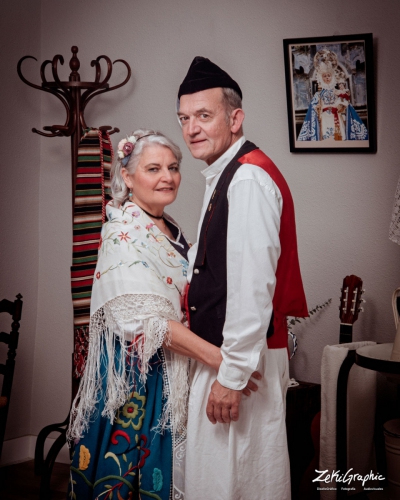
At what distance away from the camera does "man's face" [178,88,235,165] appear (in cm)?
185

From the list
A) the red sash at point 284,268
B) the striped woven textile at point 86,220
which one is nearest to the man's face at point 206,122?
the red sash at point 284,268

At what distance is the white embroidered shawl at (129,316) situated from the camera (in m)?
1.93

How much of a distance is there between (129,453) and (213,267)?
699 mm

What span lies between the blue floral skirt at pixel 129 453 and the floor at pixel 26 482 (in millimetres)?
1237

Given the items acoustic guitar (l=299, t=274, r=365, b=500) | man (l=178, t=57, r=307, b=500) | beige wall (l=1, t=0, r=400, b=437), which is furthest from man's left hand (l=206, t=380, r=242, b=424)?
beige wall (l=1, t=0, r=400, b=437)

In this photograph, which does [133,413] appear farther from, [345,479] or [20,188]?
[20,188]

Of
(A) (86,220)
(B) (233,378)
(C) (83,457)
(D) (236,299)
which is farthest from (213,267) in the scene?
(A) (86,220)

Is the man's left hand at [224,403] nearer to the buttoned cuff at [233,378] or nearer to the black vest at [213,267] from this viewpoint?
the buttoned cuff at [233,378]

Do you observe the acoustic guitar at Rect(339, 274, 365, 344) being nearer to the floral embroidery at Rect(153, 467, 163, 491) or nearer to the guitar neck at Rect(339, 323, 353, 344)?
the guitar neck at Rect(339, 323, 353, 344)

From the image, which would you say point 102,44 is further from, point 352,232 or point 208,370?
point 208,370

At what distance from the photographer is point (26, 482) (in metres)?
3.30

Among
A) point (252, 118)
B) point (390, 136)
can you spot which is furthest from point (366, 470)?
point (252, 118)

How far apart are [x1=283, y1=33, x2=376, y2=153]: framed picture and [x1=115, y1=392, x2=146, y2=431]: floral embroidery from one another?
5.12ft

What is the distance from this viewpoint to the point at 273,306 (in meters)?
1.79
